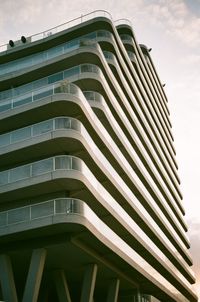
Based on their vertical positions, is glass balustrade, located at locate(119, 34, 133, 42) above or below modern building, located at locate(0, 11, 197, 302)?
above

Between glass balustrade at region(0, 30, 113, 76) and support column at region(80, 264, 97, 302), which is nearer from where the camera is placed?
support column at region(80, 264, 97, 302)

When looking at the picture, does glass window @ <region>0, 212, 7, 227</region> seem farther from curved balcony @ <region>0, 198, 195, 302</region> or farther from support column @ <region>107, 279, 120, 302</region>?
support column @ <region>107, 279, 120, 302</region>

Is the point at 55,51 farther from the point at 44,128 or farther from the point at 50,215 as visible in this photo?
the point at 50,215

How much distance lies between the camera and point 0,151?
29094 millimetres

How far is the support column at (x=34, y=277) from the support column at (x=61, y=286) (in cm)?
402

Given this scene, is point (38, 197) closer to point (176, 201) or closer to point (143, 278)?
point (143, 278)

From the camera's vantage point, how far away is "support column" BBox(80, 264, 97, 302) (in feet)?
94.1

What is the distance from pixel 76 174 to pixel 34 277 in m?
6.44

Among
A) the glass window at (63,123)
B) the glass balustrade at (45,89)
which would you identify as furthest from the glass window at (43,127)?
the glass balustrade at (45,89)

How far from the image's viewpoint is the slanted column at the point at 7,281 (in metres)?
25.4

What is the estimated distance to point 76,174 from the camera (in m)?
26.3

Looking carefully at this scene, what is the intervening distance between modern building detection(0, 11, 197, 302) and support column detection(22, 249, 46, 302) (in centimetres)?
6

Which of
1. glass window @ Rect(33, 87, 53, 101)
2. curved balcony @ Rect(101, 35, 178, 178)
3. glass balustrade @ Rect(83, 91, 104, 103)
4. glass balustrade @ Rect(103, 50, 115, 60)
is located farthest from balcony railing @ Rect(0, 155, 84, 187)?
glass balustrade @ Rect(103, 50, 115, 60)

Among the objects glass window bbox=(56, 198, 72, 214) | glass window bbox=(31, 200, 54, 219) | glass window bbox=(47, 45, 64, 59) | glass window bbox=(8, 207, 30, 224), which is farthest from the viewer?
glass window bbox=(47, 45, 64, 59)
